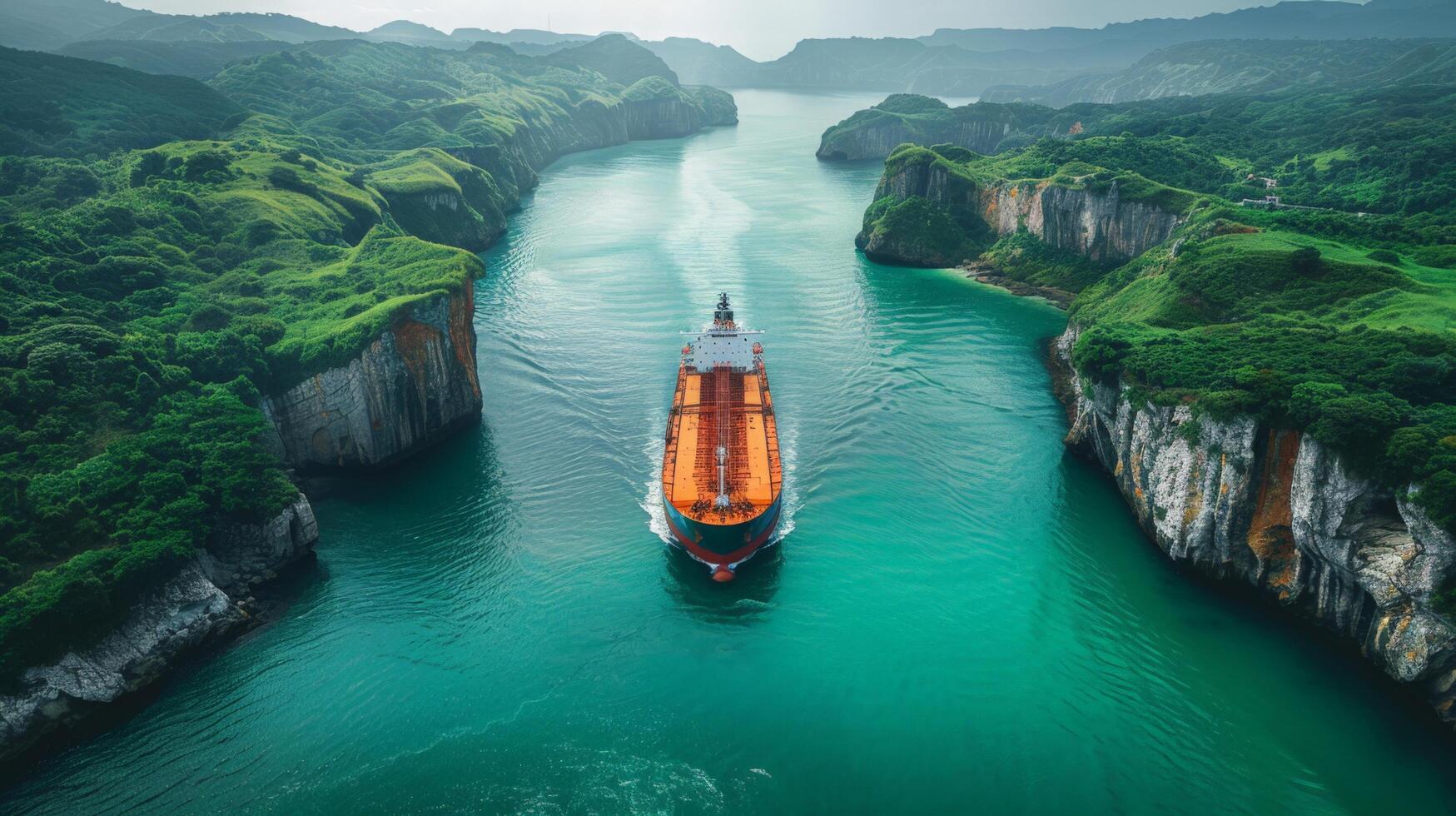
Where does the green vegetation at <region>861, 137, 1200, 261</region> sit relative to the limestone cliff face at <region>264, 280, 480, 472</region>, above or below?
above

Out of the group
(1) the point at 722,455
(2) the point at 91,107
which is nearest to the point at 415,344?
(1) the point at 722,455

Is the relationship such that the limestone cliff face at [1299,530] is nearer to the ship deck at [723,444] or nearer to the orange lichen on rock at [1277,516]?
the orange lichen on rock at [1277,516]

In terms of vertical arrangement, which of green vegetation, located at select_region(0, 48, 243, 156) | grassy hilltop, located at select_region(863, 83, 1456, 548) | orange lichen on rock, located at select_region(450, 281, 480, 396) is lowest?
orange lichen on rock, located at select_region(450, 281, 480, 396)

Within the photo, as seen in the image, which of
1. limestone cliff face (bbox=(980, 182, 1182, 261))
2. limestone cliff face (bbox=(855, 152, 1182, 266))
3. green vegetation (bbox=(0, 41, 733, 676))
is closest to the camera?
green vegetation (bbox=(0, 41, 733, 676))

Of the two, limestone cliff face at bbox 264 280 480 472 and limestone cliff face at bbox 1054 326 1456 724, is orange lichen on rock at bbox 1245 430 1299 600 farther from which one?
limestone cliff face at bbox 264 280 480 472

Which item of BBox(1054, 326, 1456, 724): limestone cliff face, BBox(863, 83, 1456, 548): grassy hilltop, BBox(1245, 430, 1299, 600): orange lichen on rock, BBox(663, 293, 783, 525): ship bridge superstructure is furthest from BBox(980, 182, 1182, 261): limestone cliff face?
BBox(1245, 430, 1299, 600): orange lichen on rock

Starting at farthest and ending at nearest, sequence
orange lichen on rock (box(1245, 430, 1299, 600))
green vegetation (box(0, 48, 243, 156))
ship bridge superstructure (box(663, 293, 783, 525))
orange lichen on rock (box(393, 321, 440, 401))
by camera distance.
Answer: green vegetation (box(0, 48, 243, 156)) < orange lichen on rock (box(393, 321, 440, 401)) < ship bridge superstructure (box(663, 293, 783, 525)) < orange lichen on rock (box(1245, 430, 1299, 600))

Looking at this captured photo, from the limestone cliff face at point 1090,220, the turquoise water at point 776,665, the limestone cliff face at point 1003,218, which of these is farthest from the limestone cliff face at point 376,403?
the limestone cliff face at point 1090,220

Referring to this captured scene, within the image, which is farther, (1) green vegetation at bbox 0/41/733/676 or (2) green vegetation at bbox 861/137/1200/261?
(2) green vegetation at bbox 861/137/1200/261

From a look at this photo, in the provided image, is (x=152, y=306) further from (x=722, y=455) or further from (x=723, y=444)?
(x=722, y=455)
